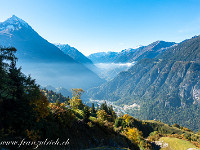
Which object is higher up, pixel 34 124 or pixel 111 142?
pixel 34 124

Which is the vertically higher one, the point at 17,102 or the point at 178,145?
the point at 17,102

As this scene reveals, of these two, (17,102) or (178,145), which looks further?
(178,145)

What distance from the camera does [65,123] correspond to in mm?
19797

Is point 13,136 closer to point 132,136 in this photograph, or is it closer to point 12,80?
point 12,80

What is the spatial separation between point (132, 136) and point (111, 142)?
36187mm

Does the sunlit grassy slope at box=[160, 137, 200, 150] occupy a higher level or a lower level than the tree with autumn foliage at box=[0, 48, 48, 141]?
lower

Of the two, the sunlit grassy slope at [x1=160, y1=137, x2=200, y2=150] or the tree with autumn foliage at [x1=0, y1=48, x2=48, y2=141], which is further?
the sunlit grassy slope at [x1=160, y1=137, x2=200, y2=150]

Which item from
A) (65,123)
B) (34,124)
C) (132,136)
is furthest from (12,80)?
(132,136)

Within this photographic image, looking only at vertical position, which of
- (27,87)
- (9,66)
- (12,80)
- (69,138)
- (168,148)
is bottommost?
(168,148)

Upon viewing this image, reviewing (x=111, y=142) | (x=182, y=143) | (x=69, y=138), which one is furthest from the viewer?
(x=182, y=143)

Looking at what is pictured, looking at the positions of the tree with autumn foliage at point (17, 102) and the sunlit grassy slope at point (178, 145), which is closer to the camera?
the tree with autumn foliage at point (17, 102)

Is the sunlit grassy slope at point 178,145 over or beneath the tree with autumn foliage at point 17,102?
beneath

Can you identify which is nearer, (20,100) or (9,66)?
(20,100)

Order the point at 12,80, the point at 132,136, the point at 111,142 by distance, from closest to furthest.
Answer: the point at 12,80
the point at 111,142
the point at 132,136
